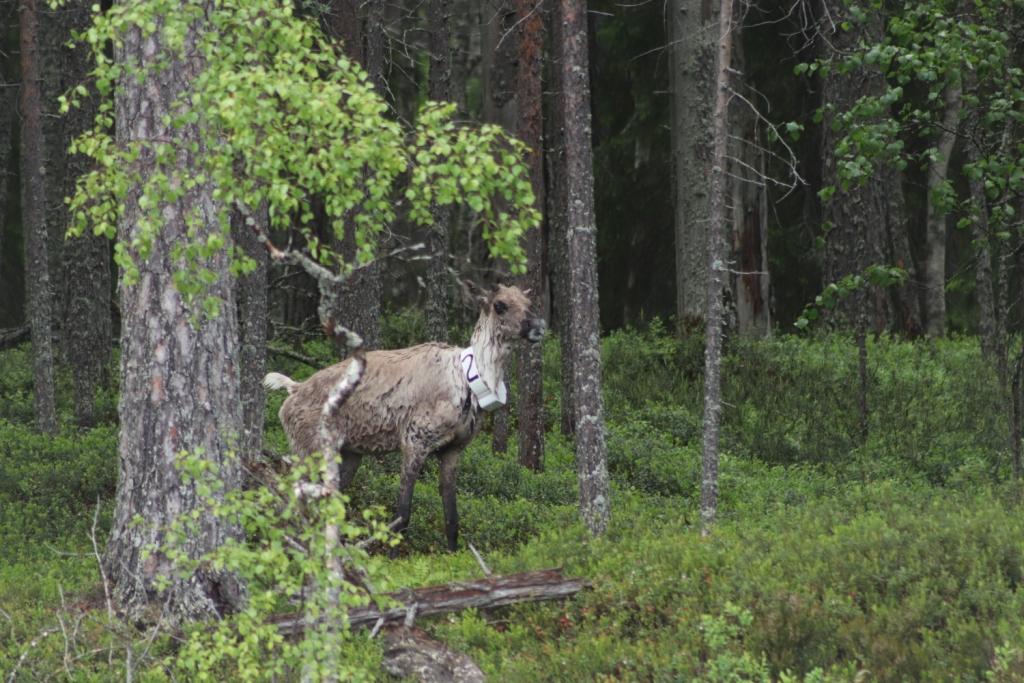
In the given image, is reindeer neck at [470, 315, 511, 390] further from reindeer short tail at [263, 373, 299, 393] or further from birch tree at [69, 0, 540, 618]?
birch tree at [69, 0, 540, 618]

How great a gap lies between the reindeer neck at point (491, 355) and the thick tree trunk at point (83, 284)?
8457 millimetres

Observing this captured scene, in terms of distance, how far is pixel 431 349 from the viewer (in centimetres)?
1380

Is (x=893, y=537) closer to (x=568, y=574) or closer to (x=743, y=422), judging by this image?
(x=568, y=574)

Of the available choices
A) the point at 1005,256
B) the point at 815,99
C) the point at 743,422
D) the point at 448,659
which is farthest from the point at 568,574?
the point at 815,99

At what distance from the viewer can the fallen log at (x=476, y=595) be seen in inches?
416

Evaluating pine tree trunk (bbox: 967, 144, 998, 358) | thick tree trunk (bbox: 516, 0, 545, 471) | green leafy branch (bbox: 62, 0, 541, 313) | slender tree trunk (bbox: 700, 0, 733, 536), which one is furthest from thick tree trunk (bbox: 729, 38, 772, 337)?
green leafy branch (bbox: 62, 0, 541, 313)

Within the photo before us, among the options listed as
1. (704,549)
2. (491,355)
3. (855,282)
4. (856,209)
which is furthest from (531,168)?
(704,549)

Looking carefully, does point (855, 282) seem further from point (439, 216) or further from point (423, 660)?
point (439, 216)

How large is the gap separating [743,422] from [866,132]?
7.49 m

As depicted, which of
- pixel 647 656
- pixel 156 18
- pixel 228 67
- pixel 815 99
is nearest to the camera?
pixel 228 67

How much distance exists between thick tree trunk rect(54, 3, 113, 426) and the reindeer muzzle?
8902 mm

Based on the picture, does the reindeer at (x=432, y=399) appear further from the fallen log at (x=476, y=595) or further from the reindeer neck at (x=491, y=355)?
the fallen log at (x=476, y=595)

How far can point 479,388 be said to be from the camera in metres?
13.1

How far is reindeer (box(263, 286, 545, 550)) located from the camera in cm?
1312
